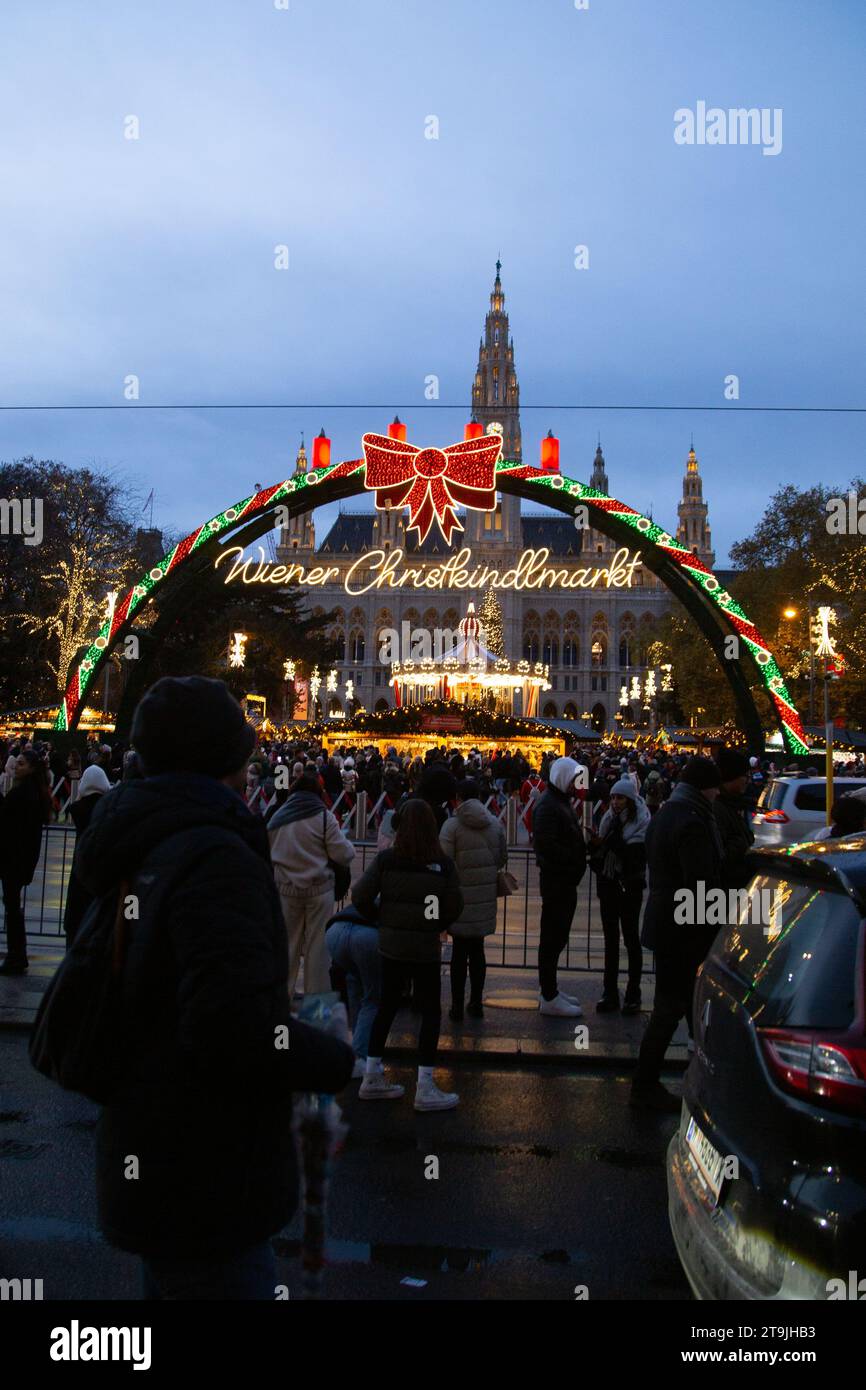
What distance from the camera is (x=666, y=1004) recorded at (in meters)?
5.82

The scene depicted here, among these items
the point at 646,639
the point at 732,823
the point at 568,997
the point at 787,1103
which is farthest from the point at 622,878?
the point at 646,639

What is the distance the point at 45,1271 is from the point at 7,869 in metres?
4.91

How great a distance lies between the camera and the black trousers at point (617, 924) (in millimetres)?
7977

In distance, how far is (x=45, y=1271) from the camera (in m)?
3.85

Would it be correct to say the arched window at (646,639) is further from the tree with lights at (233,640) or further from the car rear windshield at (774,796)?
the car rear windshield at (774,796)

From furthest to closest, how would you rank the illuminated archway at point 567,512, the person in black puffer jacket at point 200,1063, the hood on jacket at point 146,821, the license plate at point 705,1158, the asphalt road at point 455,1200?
the illuminated archway at point 567,512, the asphalt road at point 455,1200, the license plate at point 705,1158, the hood on jacket at point 146,821, the person in black puffer jacket at point 200,1063

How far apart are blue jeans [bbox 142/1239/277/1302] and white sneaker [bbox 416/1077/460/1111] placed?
3.65 meters

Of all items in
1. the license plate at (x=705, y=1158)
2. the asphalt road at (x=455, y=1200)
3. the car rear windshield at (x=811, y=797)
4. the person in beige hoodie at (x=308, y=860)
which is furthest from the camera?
the car rear windshield at (x=811, y=797)

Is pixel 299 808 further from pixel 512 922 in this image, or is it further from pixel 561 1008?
pixel 512 922

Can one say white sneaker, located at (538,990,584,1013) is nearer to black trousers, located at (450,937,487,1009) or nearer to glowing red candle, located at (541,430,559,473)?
black trousers, located at (450,937,487,1009)

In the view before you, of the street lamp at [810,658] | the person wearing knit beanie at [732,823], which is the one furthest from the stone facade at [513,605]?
the person wearing knit beanie at [732,823]

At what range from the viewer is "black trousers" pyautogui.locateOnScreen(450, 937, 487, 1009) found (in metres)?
7.82

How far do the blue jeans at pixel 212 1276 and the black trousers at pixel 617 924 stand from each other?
5907 mm

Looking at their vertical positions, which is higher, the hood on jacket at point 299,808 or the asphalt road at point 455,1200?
the hood on jacket at point 299,808
